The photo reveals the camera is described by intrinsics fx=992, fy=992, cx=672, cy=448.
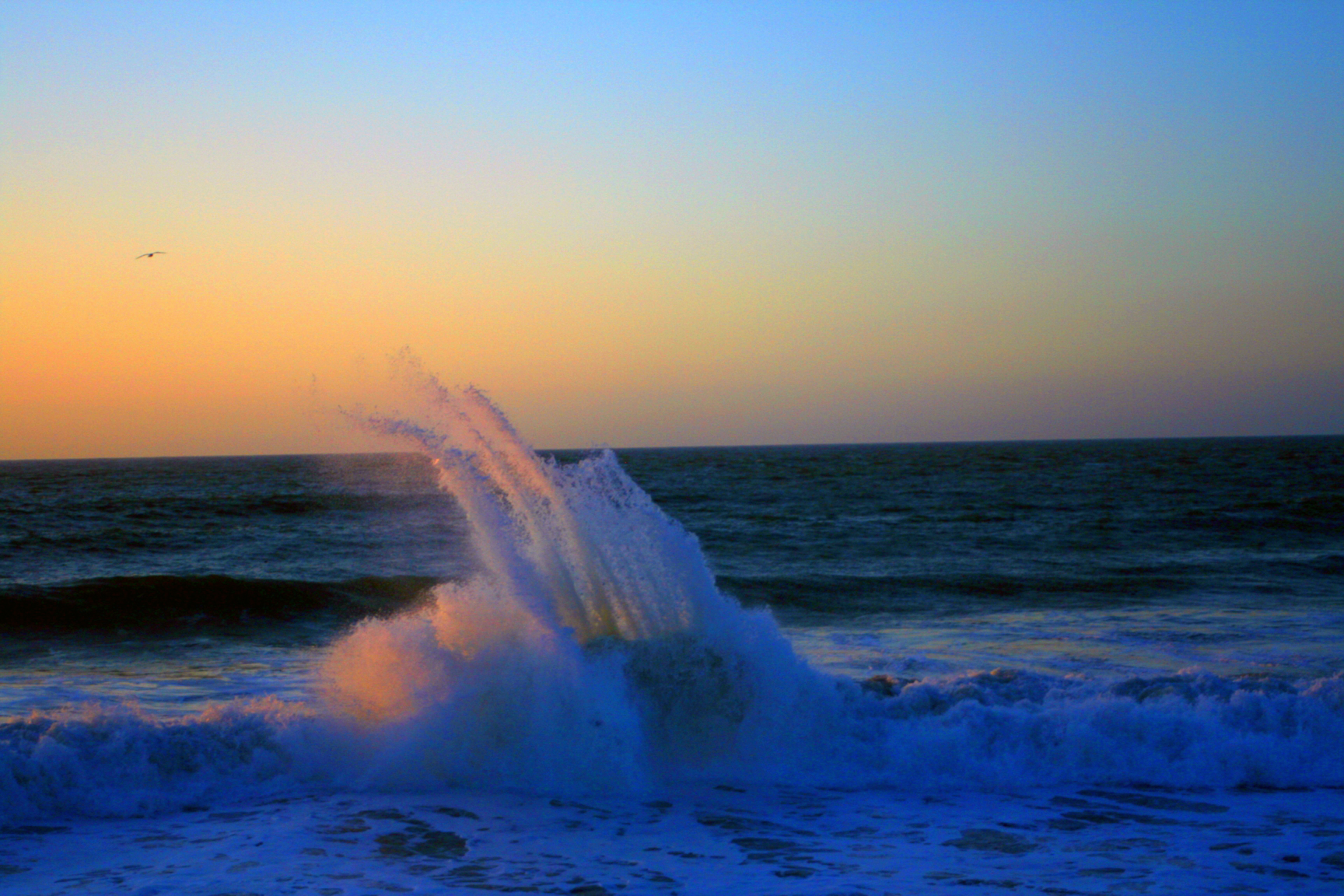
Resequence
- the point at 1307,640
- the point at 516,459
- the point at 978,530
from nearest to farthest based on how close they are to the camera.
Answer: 1. the point at 516,459
2. the point at 1307,640
3. the point at 978,530

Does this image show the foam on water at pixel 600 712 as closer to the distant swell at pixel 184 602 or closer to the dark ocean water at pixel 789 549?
the dark ocean water at pixel 789 549

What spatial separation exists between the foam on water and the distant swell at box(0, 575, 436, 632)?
22.9ft

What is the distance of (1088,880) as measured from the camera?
5875 mm

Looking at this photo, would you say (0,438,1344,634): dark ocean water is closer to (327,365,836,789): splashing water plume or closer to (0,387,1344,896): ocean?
(0,387,1344,896): ocean

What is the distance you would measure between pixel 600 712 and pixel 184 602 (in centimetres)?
1062

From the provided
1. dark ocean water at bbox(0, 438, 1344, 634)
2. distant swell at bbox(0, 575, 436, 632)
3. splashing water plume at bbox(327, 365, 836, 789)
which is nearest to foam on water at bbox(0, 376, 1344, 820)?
splashing water plume at bbox(327, 365, 836, 789)

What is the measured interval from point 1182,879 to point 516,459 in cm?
620

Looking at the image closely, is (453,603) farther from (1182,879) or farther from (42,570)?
(42,570)

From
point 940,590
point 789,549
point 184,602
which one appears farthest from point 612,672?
point 789,549

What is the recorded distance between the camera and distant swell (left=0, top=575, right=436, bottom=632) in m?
14.7

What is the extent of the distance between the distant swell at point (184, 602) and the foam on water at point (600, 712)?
6990 millimetres

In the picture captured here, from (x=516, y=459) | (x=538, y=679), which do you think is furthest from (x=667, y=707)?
(x=516, y=459)

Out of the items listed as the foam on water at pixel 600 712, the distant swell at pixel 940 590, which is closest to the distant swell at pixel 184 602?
the distant swell at pixel 940 590

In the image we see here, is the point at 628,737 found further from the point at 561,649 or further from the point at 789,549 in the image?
the point at 789,549
